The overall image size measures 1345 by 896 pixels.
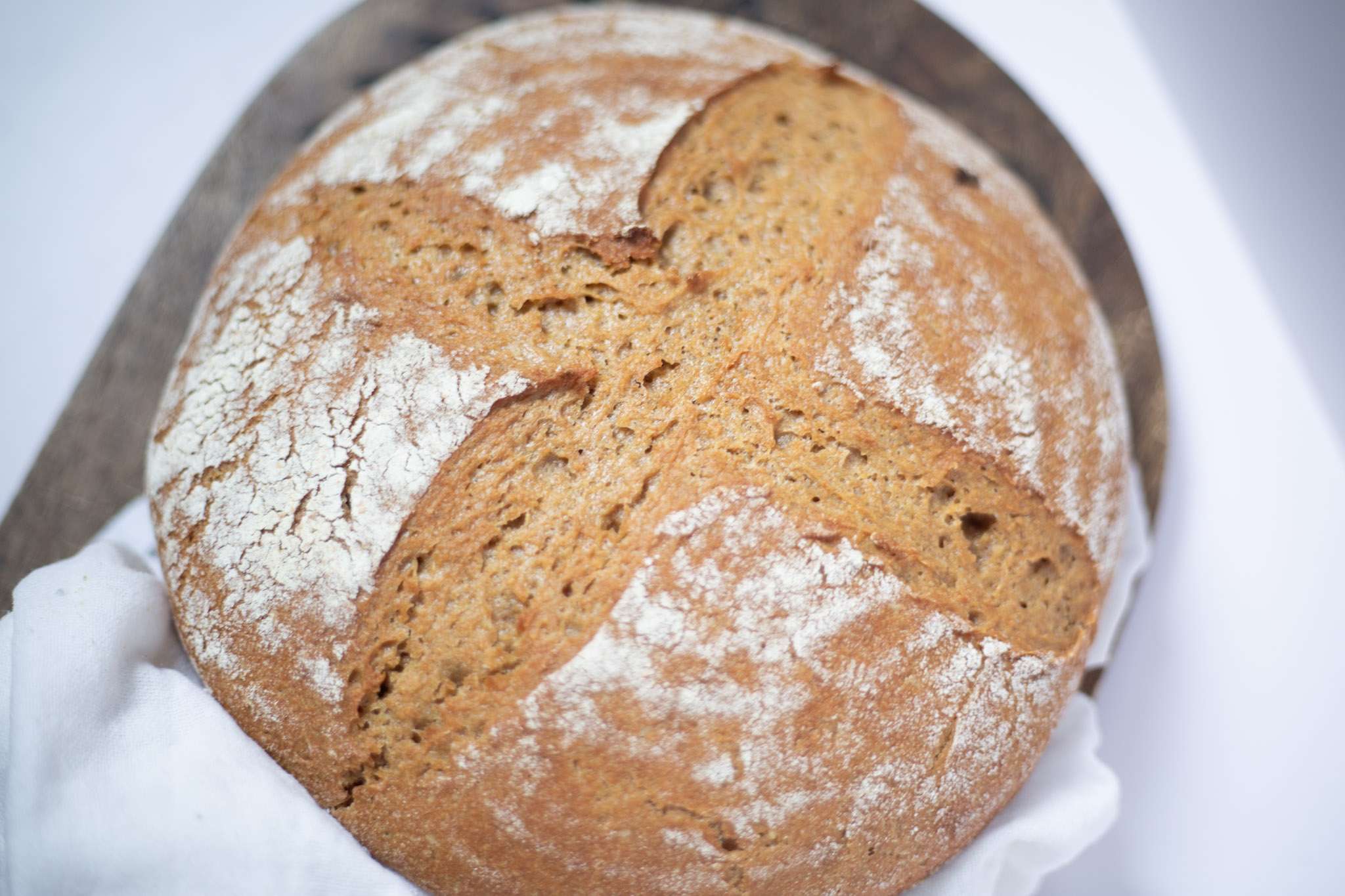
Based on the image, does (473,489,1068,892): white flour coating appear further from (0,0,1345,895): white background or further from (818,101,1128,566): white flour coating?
(0,0,1345,895): white background

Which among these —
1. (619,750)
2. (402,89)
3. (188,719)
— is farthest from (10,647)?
(402,89)

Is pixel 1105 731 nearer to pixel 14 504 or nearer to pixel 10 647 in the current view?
pixel 10 647

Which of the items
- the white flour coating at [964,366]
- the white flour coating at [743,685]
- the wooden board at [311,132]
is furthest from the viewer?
the wooden board at [311,132]

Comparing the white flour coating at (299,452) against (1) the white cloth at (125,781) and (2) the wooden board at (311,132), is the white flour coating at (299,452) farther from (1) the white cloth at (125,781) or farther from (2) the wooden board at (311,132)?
(2) the wooden board at (311,132)

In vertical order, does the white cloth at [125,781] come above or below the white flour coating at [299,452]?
below

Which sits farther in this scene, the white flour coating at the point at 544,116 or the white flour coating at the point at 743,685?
the white flour coating at the point at 544,116

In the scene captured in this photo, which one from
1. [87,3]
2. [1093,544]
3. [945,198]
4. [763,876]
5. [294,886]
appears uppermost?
[945,198]

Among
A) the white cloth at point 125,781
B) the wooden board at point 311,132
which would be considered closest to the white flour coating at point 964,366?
the wooden board at point 311,132
